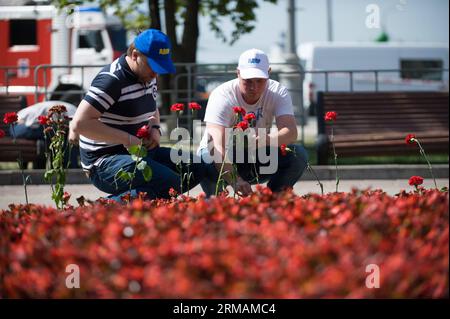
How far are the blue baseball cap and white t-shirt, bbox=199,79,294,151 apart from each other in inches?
36.2

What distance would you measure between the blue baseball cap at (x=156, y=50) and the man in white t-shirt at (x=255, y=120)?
791 mm

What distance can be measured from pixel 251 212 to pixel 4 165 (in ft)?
35.3

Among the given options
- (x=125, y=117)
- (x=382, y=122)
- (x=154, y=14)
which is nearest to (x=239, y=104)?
(x=125, y=117)

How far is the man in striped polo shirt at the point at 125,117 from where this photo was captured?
16.2 ft

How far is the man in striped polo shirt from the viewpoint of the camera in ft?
16.2

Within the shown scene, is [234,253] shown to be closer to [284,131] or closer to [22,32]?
[284,131]

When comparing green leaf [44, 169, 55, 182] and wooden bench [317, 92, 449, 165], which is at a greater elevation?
green leaf [44, 169, 55, 182]

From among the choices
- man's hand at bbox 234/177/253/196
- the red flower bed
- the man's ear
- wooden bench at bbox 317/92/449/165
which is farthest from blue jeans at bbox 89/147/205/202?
wooden bench at bbox 317/92/449/165

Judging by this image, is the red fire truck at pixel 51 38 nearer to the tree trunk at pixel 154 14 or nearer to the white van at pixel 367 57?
the tree trunk at pixel 154 14

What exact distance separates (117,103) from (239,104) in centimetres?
97

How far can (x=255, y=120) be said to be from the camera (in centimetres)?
588

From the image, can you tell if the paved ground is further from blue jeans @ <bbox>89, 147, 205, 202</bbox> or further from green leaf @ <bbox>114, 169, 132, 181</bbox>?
green leaf @ <bbox>114, 169, 132, 181</bbox>

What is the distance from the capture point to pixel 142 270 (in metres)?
2.60
